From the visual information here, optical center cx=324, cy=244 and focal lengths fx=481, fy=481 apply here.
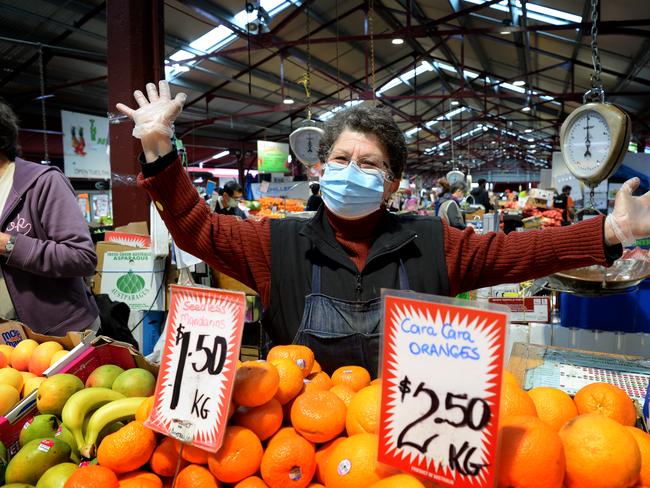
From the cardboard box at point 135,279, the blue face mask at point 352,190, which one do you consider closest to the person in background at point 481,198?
the cardboard box at point 135,279

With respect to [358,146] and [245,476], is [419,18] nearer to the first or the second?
[358,146]

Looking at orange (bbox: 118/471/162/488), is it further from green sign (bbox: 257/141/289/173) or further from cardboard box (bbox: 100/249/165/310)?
green sign (bbox: 257/141/289/173)

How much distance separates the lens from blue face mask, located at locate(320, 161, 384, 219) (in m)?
1.59

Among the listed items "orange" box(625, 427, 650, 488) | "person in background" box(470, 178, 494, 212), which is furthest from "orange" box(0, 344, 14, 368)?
"person in background" box(470, 178, 494, 212)

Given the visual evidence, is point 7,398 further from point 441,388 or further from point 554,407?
point 554,407

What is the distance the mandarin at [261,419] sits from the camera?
956mm

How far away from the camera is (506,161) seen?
4722 cm

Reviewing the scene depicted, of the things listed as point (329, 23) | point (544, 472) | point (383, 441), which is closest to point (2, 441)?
point (383, 441)

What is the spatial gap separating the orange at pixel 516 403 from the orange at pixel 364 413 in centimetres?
24

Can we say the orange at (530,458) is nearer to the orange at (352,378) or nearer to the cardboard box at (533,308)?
the orange at (352,378)

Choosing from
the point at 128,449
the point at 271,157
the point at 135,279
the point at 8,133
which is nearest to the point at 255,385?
the point at 128,449

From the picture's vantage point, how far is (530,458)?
2.54 feet

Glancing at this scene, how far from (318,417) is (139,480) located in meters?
0.37

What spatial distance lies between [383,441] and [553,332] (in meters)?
2.03
